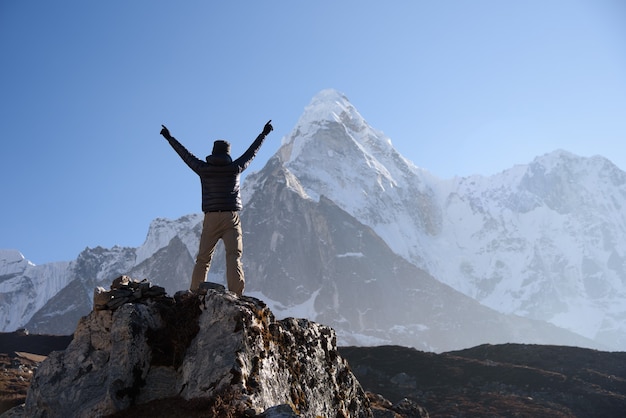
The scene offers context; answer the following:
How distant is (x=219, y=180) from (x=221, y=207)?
23.3 inches

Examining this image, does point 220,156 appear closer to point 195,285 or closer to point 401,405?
point 195,285

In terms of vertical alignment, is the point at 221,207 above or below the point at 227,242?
above

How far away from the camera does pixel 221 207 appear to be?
14016 millimetres

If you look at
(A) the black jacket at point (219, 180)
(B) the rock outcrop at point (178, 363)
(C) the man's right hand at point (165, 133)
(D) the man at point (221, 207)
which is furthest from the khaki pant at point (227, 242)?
(C) the man's right hand at point (165, 133)

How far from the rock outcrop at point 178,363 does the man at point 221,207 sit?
1363mm

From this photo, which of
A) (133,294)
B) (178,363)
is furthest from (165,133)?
(178,363)

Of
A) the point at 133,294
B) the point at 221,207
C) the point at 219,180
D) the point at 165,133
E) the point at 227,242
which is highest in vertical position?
the point at 165,133

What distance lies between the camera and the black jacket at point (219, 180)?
554 inches

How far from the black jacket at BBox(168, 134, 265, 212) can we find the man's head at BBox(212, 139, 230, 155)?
14 centimetres

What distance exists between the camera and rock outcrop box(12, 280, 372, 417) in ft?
35.5

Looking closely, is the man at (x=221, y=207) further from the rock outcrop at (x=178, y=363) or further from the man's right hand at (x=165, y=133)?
the rock outcrop at (x=178, y=363)

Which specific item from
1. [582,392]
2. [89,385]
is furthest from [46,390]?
[582,392]

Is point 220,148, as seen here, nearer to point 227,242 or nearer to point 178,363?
point 227,242

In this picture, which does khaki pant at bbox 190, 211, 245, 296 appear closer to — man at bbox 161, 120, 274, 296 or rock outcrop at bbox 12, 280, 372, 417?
man at bbox 161, 120, 274, 296
